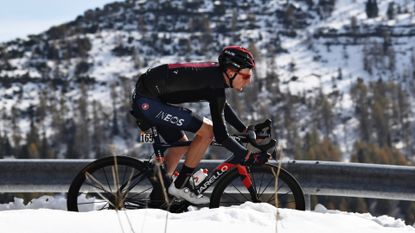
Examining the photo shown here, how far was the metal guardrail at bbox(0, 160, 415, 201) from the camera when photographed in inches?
268

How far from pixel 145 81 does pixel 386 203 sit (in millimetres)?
93077

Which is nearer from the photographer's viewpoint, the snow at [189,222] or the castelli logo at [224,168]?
the snow at [189,222]

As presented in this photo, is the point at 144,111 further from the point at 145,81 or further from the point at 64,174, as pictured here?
the point at 64,174

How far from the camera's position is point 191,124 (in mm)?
5746

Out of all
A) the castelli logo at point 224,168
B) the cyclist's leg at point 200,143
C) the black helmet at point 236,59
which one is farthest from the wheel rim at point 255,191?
the black helmet at point 236,59

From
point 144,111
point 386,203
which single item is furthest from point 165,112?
point 386,203

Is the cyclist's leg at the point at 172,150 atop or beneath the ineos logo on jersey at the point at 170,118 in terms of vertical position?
beneath

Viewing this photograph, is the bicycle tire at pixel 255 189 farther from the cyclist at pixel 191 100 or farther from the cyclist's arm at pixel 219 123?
the cyclist's arm at pixel 219 123

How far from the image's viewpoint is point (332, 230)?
4695mm

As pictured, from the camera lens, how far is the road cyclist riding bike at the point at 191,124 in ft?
18.6

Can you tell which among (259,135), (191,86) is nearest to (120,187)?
(191,86)

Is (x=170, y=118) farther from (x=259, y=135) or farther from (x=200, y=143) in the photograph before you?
(x=259, y=135)

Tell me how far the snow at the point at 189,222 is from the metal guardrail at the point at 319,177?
1611mm

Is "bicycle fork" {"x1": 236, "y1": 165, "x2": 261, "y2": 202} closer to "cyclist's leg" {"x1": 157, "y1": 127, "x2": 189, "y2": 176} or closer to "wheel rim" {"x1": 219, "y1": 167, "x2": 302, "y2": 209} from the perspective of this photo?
"wheel rim" {"x1": 219, "y1": 167, "x2": 302, "y2": 209}
